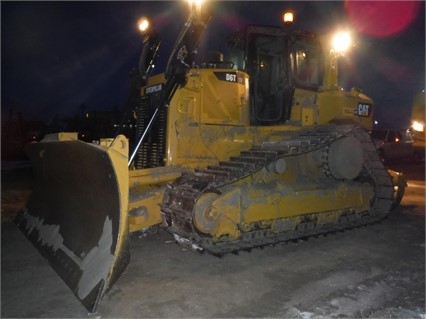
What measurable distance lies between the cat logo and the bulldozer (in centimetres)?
4

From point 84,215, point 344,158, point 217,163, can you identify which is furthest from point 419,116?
point 84,215

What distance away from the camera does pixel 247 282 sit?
4.38 meters

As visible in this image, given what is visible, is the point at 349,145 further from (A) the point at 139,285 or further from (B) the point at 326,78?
(A) the point at 139,285

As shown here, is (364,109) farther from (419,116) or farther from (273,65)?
(419,116)

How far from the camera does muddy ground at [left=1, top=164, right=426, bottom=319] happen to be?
366 centimetres

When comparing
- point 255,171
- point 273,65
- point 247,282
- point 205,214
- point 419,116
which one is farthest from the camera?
point 419,116

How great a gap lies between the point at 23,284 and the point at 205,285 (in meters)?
2.10

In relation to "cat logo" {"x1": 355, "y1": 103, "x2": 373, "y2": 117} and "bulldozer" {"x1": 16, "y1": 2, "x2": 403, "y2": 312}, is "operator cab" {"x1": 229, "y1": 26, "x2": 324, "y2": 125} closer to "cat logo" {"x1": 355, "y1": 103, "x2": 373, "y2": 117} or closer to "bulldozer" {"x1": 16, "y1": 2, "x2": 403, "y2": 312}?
"bulldozer" {"x1": 16, "y1": 2, "x2": 403, "y2": 312}

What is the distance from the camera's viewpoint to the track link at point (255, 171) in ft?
16.2

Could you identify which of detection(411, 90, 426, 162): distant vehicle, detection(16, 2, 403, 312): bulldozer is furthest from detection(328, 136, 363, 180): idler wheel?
detection(411, 90, 426, 162): distant vehicle

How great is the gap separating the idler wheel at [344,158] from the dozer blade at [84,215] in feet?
12.1

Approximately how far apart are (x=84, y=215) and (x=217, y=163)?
2.42 m

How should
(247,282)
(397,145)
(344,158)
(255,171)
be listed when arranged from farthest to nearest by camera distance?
(397,145), (344,158), (255,171), (247,282)

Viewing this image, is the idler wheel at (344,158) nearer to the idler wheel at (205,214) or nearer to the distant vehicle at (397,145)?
the idler wheel at (205,214)
